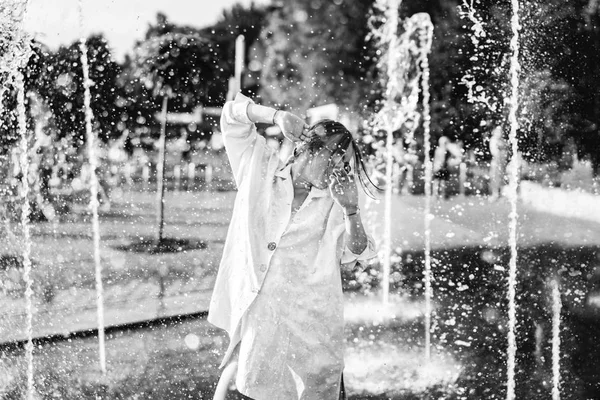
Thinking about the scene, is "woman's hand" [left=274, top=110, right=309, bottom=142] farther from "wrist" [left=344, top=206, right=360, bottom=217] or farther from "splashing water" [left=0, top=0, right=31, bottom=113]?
"splashing water" [left=0, top=0, right=31, bottom=113]

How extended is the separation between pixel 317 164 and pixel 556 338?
371 centimetres

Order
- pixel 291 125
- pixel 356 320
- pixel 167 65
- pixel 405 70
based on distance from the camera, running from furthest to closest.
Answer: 1. pixel 405 70
2. pixel 167 65
3. pixel 356 320
4. pixel 291 125

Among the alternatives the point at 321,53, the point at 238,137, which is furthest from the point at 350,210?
the point at 321,53

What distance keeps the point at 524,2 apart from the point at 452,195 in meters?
8.43

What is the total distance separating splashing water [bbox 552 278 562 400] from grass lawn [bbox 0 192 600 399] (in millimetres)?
56

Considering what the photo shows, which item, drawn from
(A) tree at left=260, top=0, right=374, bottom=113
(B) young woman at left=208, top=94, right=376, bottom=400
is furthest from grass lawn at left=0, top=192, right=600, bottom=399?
(A) tree at left=260, top=0, right=374, bottom=113

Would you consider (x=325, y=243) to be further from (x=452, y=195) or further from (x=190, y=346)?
(x=452, y=195)

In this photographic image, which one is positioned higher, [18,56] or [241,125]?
[18,56]

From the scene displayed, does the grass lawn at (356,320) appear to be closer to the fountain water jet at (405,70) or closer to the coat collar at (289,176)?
the fountain water jet at (405,70)

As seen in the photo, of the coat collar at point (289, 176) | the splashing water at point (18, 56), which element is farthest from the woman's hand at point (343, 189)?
the splashing water at point (18, 56)

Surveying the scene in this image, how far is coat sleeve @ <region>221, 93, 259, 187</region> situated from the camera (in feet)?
8.36

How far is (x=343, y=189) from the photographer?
2307 mm

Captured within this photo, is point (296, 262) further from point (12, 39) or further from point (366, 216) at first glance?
point (366, 216)

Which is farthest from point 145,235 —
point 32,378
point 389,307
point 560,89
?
point 560,89
